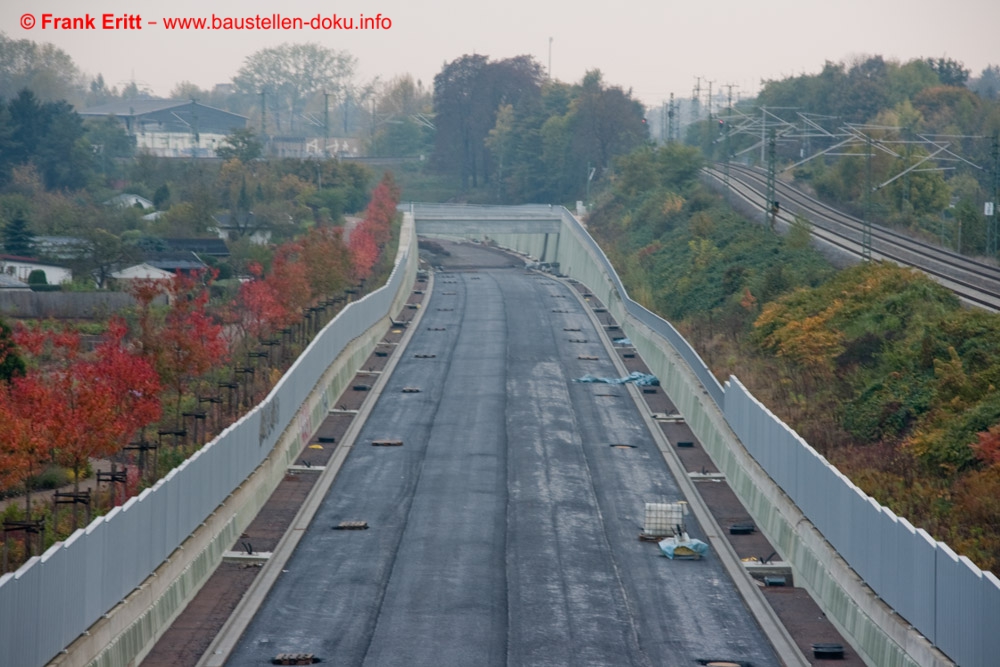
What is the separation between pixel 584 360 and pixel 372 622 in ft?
118

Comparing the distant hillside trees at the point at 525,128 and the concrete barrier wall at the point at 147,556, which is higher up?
the distant hillside trees at the point at 525,128

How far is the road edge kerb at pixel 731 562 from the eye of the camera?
26000 mm

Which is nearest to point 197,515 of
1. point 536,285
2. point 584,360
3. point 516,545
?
point 516,545

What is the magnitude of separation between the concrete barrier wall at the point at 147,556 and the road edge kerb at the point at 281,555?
120cm

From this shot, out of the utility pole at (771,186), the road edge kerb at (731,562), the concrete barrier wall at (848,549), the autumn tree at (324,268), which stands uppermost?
the utility pole at (771,186)

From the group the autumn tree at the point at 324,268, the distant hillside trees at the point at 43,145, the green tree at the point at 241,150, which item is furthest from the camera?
the green tree at the point at 241,150

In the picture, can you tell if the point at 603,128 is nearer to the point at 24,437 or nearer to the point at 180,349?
the point at 180,349

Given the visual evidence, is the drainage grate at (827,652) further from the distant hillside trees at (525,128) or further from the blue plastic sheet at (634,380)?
the distant hillside trees at (525,128)

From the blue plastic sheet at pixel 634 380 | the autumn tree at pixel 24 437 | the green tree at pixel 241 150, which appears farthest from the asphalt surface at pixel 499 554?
the green tree at pixel 241 150

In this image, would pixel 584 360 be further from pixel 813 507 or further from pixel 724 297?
pixel 813 507

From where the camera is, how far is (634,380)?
184 feet

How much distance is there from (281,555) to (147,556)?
6.34m

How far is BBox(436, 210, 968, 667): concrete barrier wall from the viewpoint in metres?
20.5

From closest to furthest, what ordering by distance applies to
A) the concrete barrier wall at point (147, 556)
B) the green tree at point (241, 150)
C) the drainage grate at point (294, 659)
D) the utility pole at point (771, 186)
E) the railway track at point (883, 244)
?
1. the concrete barrier wall at point (147, 556)
2. the drainage grate at point (294, 659)
3. the railway track at point (883, 244)
4. the utility pole at point (771, 186)
5. the green tree at point (241, 150)
